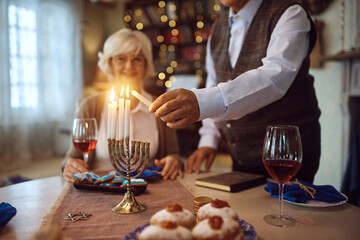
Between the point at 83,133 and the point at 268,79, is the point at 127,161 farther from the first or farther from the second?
the point at 268,79

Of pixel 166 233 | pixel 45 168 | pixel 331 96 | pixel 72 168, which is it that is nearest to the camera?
pixel 166 233

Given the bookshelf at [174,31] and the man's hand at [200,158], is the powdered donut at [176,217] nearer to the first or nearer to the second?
the man's hand at [200,158]

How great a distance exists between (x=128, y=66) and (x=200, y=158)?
29.1 inches

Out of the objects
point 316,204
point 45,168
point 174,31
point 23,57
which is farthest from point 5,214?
point 174,31

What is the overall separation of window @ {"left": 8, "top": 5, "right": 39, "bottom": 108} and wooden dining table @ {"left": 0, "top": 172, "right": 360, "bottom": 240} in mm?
3965

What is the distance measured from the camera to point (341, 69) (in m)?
3.11

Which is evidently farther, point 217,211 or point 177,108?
point 177,108

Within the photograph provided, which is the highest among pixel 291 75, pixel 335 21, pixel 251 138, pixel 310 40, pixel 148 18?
pixel 148 18

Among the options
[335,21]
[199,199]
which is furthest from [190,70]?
[199,199]

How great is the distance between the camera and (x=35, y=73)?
502 cm

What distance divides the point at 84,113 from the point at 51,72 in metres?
4.02

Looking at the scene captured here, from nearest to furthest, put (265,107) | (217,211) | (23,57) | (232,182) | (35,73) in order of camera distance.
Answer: (217,211), (232,182), (265,107), (23,57), (35,73)

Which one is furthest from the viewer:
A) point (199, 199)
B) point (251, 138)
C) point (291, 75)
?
point (251, 138)

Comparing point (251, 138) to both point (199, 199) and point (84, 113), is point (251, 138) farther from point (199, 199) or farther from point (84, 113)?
point (84, 113)
